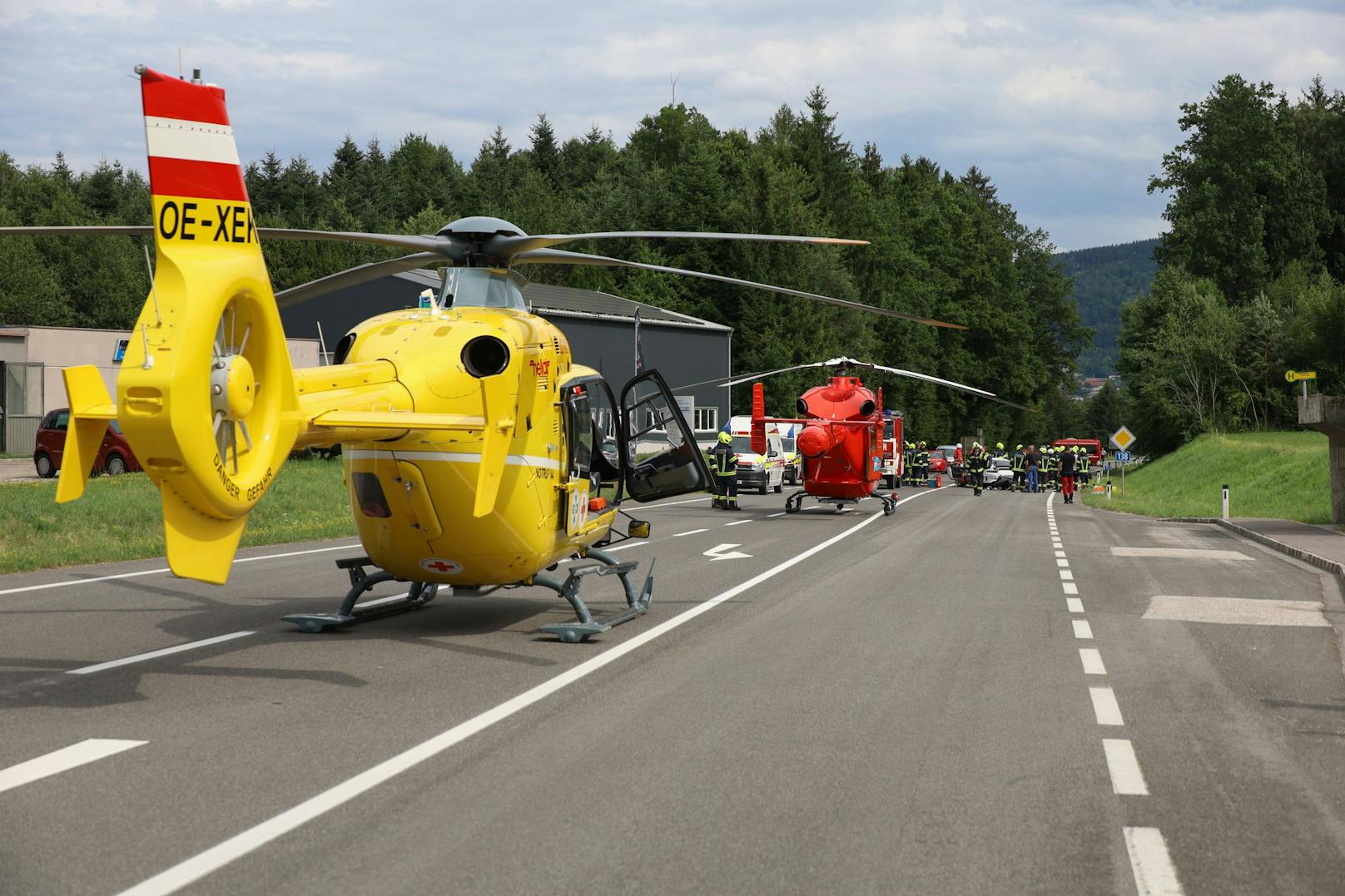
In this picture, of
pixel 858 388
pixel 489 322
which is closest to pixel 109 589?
pixel 489 322

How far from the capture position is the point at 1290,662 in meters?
10.0

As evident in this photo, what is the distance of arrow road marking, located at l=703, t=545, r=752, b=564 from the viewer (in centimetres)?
1819

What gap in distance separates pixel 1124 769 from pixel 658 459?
21.8 feet

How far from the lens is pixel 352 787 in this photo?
19.2ft

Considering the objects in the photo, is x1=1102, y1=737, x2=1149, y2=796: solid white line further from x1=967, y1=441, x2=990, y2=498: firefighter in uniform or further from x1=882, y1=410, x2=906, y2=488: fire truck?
x1=967, y1=441, x2=990, y2=498: firefighter in uniform

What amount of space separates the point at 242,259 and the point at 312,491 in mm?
22309

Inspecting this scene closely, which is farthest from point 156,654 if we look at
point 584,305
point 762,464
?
point 584,305

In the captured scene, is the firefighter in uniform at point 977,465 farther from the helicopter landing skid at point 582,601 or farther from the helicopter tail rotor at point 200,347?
the helicopter tail rotor at point 200,347

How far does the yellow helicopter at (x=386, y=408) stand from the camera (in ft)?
22.2

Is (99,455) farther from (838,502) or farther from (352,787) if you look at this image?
(352,787)

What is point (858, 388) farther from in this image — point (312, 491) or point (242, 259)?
point (242, 259)

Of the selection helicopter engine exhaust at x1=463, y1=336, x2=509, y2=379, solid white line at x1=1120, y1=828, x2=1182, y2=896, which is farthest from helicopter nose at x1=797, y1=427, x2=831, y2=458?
solid white line at x1=1120, y1=828, x2=1182, y2=896

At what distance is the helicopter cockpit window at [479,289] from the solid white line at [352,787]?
3004 mm

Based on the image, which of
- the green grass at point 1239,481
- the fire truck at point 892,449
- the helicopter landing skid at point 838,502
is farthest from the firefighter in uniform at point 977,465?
the helicopter landing skid at point 838,502
